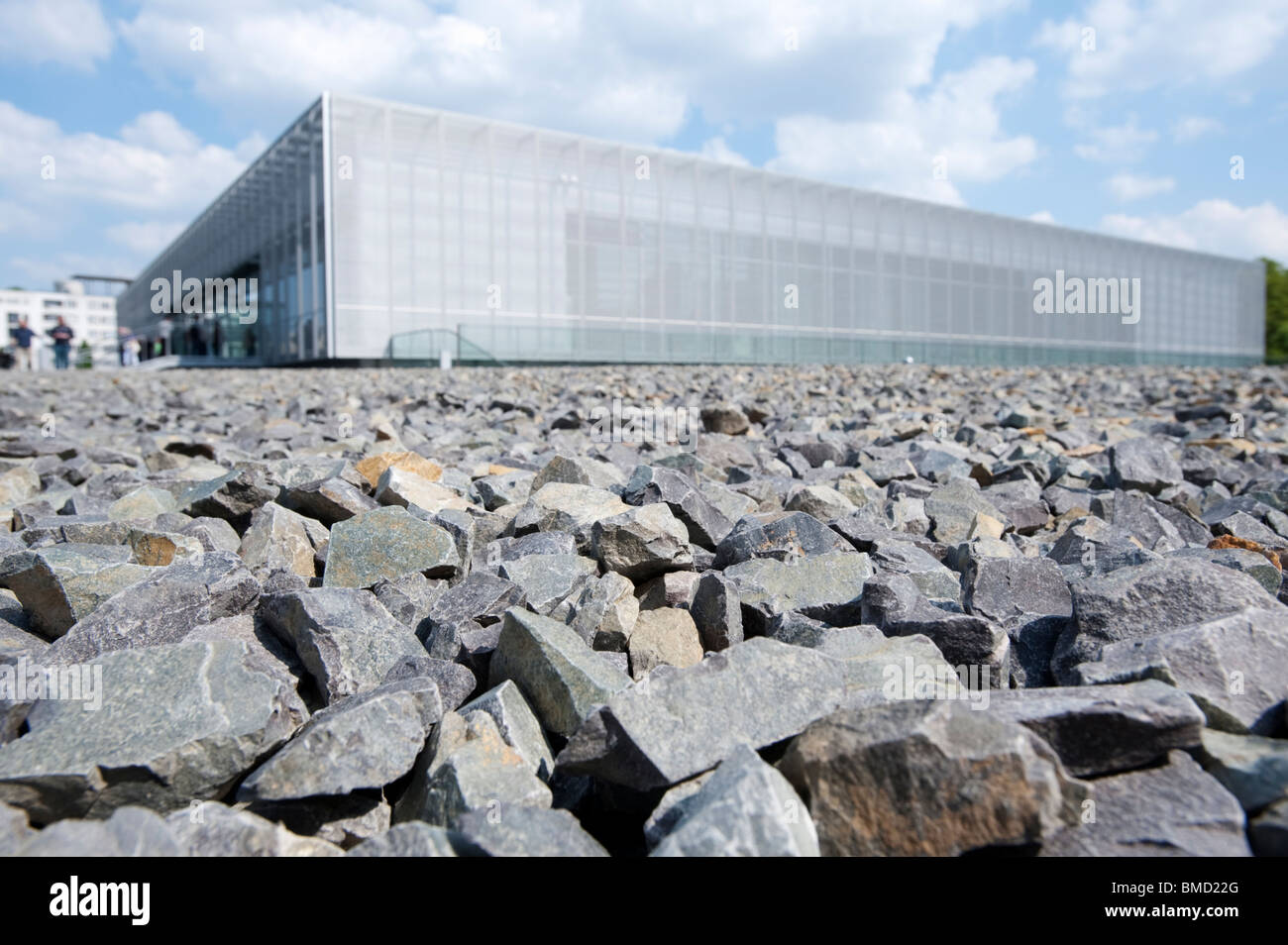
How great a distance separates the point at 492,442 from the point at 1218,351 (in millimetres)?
70134

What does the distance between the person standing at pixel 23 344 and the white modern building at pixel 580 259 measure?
885 centimetres

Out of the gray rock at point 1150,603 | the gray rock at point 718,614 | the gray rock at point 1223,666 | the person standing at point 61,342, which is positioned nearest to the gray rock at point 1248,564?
the gray rock at point 1150,603

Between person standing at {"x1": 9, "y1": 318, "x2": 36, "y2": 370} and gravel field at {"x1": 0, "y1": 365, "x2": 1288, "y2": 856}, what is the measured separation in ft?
94.0

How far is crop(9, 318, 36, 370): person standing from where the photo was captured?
88.4 ft

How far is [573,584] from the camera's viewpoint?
262cm

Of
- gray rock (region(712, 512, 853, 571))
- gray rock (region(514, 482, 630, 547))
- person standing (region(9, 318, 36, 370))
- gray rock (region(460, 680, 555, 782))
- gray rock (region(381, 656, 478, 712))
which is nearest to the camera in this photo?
gray rock (region(460, 680, 555, 782))

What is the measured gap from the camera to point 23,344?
2698cm

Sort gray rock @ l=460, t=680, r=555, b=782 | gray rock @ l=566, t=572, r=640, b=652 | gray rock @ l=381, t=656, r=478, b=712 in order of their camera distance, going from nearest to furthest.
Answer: gray rock @ l=460, t=680, r=555, b=782
gray rock @ l=381, t=656, r=478, b=712
gray rock @ l=566, t=572, r=640, b=652

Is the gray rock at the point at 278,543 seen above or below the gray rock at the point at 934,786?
above

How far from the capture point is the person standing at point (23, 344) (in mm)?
26953

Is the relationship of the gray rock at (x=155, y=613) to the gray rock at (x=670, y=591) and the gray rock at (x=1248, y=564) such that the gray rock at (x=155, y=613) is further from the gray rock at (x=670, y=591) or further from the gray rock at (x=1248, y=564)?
the gray rock at (x=1248, y=564)

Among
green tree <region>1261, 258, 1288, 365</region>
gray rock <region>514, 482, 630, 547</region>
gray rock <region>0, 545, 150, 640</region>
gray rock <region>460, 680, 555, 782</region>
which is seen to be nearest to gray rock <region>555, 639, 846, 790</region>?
gray rock <region>460, 680, 555, 782</region>

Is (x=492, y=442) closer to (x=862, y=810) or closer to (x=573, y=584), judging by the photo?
(x=573, y=584)

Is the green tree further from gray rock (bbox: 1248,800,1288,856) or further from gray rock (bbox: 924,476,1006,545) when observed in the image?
gray rock (bbox: 1248,800,1288,856)
